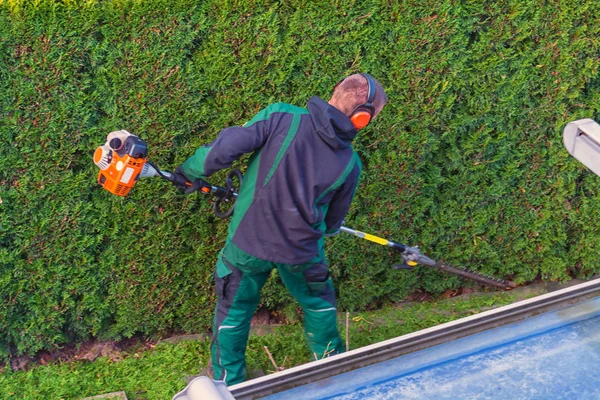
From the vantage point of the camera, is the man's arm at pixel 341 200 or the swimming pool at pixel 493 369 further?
the man's arm at pixel 341 200

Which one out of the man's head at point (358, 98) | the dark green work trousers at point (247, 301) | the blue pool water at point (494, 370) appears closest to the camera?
the blue pool water at point (494, 370)

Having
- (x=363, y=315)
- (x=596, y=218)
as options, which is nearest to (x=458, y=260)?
(x=363, y=315)

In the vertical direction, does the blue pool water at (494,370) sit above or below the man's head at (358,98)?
below

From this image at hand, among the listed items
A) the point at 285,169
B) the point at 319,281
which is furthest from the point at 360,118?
the point at 319,281

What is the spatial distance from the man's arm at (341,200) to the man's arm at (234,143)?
1.64 feet

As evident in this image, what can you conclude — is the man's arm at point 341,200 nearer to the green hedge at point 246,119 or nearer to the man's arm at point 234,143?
the man's arm at point 234,143

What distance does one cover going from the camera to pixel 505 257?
211 inches

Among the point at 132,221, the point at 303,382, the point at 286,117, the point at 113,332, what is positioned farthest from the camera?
the point at 113,332

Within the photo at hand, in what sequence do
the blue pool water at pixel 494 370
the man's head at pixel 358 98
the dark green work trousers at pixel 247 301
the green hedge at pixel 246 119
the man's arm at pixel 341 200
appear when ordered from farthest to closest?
the green hedge at pixel 246 119, the dark green work trousers at pixel 247 301, the man's arm at pixel 341 200, the man's head at pixel 358 98, the blue pool water at pixel 494 370

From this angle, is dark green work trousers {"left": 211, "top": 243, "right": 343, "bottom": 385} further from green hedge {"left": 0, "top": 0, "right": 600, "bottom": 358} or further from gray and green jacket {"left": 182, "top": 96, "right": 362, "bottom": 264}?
green hedge {"left": 0, "top": 0, "right": 600, "bottom": 358}

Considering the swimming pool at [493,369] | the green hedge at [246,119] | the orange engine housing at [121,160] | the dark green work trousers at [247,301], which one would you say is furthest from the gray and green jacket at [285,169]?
the swimming pool at [493,369]

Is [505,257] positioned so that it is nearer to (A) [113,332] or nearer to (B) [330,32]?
(B) [330,32]

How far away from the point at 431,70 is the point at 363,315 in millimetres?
1793

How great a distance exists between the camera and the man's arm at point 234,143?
11.4 feet
